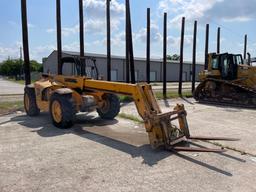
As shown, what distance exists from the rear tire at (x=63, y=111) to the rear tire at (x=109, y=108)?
1646mm

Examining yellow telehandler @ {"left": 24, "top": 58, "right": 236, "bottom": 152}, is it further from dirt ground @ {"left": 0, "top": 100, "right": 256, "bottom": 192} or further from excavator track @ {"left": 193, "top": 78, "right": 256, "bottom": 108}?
excavator track @ {"left": 193, "top": 78, "right": 256, "bottom": 108}

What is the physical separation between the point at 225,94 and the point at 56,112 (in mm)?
10919

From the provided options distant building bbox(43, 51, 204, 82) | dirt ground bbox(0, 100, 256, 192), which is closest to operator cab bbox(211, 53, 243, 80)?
dirt ground bbox(0, 100, 256, 192)

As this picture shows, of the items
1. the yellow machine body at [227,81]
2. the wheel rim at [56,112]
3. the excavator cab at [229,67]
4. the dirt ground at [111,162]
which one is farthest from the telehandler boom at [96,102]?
the excavator cab at [229,67]

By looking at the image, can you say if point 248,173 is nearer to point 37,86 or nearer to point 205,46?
point 37,86

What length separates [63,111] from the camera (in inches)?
364

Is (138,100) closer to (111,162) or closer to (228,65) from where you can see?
(111,162)

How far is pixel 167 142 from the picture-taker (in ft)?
23.0

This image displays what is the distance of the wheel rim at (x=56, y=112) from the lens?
31.1 ft

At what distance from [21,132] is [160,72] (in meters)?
49.6

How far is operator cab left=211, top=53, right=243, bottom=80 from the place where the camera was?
18438 millimetres

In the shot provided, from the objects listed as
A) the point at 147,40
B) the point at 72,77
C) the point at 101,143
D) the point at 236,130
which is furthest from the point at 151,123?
the point at 147,40

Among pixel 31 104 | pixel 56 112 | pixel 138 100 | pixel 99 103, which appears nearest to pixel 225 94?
pixel 99 103

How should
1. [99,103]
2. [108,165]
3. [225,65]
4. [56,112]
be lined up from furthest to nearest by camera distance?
[225,65] → [99,103] → [56,112] → [108,165]
